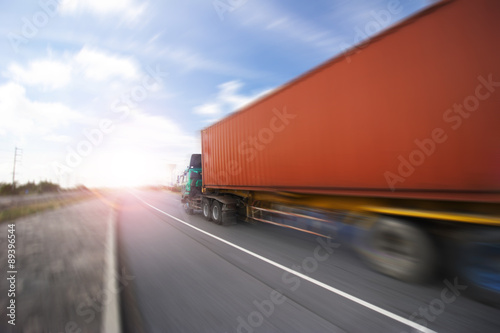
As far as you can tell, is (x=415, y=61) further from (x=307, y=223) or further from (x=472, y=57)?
(x=307, y=223)

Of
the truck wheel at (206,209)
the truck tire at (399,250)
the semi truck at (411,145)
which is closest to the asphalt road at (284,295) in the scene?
the truck tire at (399,250)

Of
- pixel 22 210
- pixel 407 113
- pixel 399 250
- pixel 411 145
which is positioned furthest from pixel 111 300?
pixel 22 210

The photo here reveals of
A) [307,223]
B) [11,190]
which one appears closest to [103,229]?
[307,223]

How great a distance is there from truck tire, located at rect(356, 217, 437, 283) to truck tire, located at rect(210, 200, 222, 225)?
5227mm

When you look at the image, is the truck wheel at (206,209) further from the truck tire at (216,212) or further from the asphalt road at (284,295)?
the asphalt road at (284,295)

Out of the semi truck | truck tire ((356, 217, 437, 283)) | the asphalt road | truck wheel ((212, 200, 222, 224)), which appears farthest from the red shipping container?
truck wheel ((212, 200, 222, 224))

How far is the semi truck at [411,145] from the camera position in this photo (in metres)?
2.71

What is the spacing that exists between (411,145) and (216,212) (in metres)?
6.78

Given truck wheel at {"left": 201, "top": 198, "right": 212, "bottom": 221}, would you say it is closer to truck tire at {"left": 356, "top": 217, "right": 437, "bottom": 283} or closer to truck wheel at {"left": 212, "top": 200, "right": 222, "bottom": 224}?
truck wheel at {"left": 212, "top": 200, "right": 222, "bottom": 224}

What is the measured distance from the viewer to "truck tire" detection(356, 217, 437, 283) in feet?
11.0

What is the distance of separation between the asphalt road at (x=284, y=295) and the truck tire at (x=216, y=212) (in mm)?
2871

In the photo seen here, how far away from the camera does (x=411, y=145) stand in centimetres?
326

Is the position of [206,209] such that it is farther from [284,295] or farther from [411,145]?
[411,145]

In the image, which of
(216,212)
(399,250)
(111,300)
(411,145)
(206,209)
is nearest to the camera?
(111,300)
